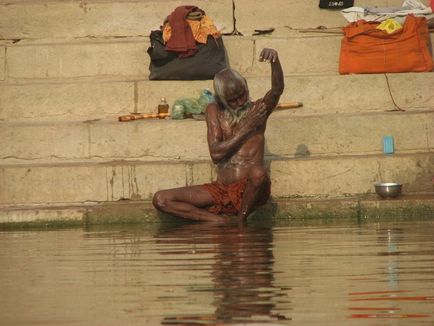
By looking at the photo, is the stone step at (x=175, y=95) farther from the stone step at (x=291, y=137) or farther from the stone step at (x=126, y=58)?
the stone step at (x=291, y=137)

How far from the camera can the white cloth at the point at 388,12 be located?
1528cm

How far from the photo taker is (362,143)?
1394cm

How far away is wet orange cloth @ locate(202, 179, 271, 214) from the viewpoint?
12.7 meters

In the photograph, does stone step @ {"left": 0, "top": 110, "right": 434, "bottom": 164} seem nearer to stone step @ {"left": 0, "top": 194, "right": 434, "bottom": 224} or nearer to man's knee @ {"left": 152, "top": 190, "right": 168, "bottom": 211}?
stone step @ {"left": 0, "top": 194, "right": 434, "bottom": 224}

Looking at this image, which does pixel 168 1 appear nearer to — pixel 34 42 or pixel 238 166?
pixel 34 42

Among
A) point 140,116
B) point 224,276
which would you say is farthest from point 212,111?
point 224,276

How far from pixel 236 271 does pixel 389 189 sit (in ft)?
15.0

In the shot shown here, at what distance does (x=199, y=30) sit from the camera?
14.9m

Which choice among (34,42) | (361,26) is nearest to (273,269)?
(361,26)

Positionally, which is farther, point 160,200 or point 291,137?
point 291,137

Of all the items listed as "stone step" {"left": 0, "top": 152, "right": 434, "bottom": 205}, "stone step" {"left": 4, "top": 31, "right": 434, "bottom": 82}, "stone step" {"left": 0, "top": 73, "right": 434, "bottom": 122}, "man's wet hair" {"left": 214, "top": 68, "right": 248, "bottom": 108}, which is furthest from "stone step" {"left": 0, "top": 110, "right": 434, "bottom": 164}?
"stone step" {"left": 4, "top": 31, "right": 434, "bottom": 82}

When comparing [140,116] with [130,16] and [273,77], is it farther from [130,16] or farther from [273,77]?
[273,77]

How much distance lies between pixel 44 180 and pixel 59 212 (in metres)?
0.59

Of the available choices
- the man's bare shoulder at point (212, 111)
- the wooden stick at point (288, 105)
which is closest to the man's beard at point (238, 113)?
the man's bare shoulder at point (212, 111)
